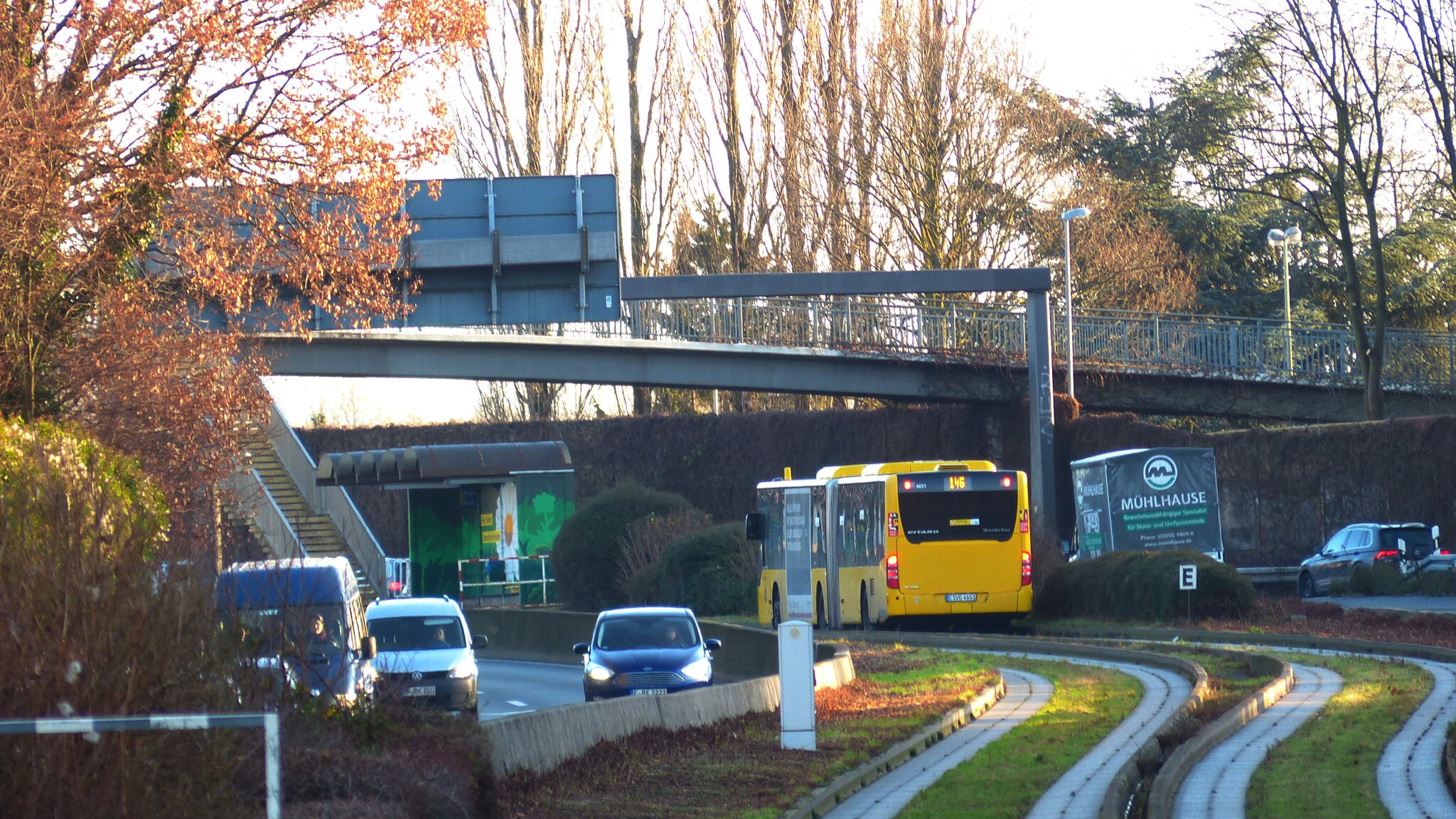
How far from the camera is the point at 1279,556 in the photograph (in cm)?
3981

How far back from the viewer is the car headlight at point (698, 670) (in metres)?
21.2

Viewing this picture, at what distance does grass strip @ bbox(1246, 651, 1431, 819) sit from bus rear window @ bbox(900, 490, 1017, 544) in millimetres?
11234

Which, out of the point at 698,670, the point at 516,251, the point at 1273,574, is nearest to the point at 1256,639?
the point at 698,670

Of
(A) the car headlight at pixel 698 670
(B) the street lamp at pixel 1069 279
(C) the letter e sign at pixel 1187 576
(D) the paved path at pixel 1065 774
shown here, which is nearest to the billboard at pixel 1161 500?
(C) the letter e sign at pixel 1187 576

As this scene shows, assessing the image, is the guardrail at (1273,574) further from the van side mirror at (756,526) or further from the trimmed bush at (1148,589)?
the van side mirror at (756,526)

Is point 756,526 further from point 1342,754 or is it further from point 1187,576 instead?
point 1342,754

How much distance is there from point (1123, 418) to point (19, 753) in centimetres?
3949

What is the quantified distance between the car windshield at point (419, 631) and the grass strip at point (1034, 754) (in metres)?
7.40

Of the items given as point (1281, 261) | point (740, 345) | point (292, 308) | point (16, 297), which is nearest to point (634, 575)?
point (740, 345)

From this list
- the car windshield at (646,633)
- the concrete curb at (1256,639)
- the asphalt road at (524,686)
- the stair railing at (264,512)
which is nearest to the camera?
the concrete curb at (1256,639)

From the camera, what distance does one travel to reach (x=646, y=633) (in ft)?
71.6

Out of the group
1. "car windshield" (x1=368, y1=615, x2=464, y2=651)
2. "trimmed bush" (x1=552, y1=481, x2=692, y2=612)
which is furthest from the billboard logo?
"car windshield" (x1=368, y1=615, x2=464, y2=651)

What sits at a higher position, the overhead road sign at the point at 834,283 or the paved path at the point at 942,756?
the overhead road sign at the point at 834,283

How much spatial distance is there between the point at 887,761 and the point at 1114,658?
1090 centimetres
